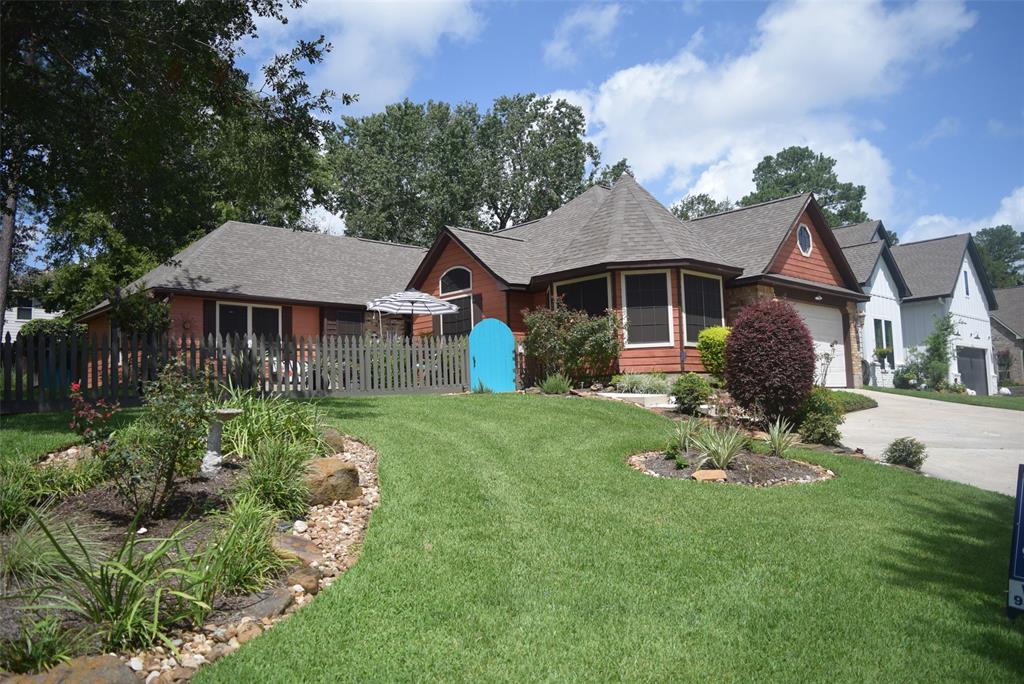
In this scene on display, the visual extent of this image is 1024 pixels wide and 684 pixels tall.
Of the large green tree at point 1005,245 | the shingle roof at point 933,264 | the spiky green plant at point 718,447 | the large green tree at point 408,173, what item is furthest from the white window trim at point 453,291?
the large green tree at point 1005,245

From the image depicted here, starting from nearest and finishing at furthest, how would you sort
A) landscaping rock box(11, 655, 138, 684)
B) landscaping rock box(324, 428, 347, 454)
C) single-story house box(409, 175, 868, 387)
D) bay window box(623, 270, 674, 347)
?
landscaping rock box(11, 655, 138, 684) < landscaping rock box(324, 428, 347, 454) < bay window box(623, 270, 674, 347) < single-story house box(409, 175, 868, 387)

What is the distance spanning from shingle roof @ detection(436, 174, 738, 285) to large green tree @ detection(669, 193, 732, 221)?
1872 inches

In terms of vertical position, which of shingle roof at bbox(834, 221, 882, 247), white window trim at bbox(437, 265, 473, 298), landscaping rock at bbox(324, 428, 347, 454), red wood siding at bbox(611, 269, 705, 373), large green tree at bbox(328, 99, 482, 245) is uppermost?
large green tree at bbox(328, 99, 482, 245)

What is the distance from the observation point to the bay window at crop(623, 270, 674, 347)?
1708cm

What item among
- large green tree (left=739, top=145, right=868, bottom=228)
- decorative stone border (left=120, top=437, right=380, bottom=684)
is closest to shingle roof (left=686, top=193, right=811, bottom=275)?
decorative stone border (left=120, top=437, right=380, bottom=684)

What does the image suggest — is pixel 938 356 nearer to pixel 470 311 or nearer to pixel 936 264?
pixel 936 264

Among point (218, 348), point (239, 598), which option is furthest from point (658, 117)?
point (239, 598)

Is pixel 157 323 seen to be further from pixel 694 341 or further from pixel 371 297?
pixel 694 341

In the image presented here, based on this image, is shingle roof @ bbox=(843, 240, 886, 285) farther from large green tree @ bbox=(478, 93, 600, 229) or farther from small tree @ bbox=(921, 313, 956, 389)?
large green tree @ bbox=(478, 93, 600, 229)

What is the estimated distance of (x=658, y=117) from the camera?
14648mm

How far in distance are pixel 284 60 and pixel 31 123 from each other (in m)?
4.01

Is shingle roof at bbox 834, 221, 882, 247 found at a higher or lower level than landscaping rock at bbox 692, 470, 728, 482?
higher

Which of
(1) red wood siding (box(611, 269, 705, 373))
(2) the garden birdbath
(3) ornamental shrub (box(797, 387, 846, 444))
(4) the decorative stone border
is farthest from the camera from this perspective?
(1) red wood siding (box(611, 269, 705, 373))

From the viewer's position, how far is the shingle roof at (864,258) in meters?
25.5
